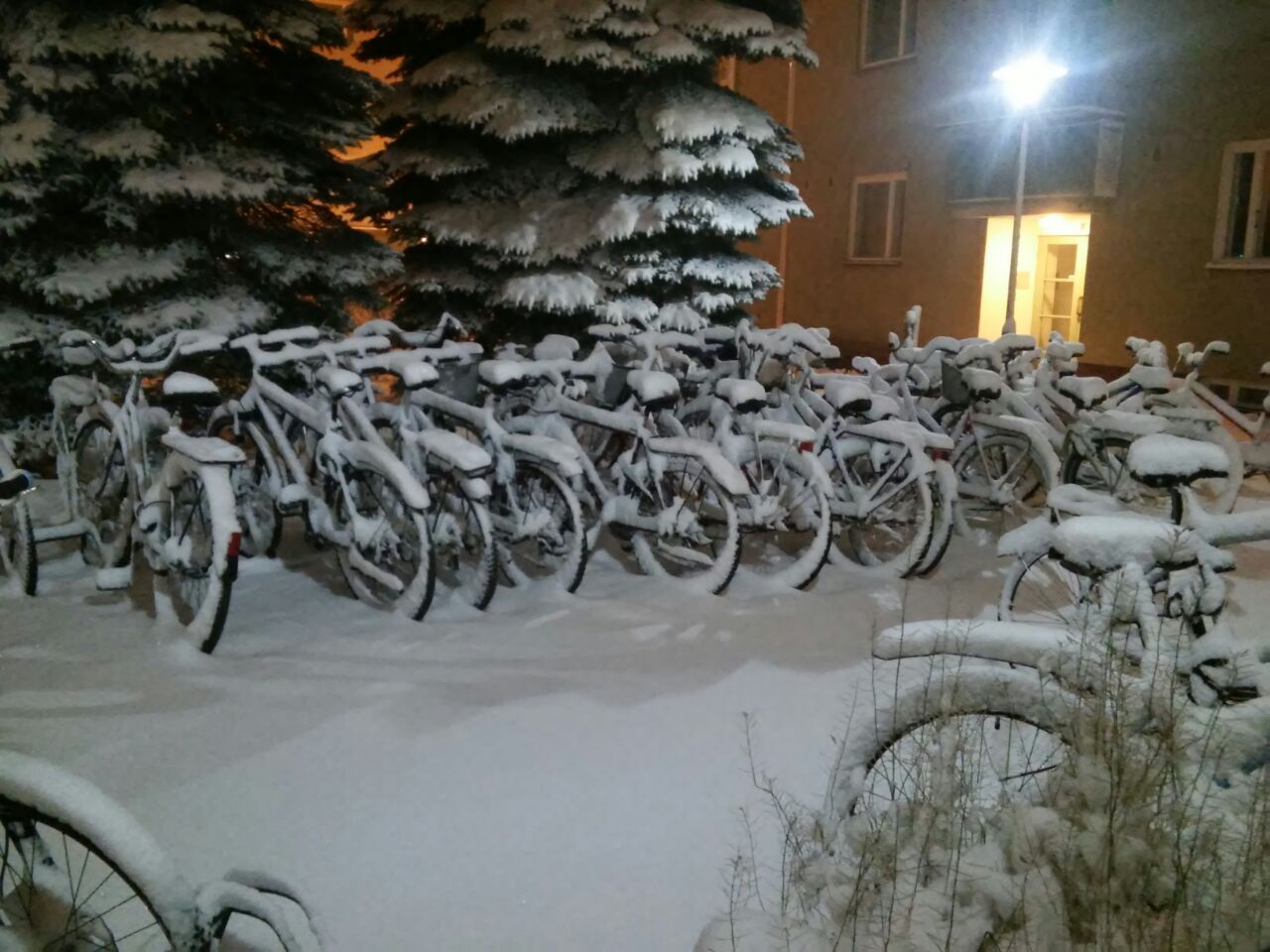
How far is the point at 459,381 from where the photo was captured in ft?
16.6

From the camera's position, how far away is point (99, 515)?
472cm

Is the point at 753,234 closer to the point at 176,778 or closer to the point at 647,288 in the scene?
the point at 647,288

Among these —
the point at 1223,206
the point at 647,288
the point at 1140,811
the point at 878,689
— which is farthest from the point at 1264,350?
the point at 1140,811

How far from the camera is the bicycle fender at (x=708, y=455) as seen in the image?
432cm

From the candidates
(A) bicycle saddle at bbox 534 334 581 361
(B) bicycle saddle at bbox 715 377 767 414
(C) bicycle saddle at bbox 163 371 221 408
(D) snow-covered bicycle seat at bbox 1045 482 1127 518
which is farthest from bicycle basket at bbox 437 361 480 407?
(D) snow-covered bicycle seat at bbox 1045 482 1127 518

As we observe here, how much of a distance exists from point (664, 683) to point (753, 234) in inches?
207

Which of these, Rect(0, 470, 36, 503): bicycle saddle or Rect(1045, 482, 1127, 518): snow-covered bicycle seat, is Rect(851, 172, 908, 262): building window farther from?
Rect(0, 470, 36, 503): bicycle saddle

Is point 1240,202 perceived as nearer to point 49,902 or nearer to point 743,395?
point 743,395

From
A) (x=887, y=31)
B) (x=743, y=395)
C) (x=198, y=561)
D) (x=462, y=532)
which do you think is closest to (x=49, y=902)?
(x=198, y=561)

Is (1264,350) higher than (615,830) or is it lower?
higher

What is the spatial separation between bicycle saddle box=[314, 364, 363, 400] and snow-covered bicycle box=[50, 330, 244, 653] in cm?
46

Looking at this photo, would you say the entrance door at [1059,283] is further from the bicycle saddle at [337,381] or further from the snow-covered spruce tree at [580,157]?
the bicycle saddle at [337,381]

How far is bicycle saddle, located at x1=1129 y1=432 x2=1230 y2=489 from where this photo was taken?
253cm

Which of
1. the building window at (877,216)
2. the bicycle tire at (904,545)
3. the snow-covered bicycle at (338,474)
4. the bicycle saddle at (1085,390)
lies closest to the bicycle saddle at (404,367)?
the snow-covered bicycle at (338,474)
